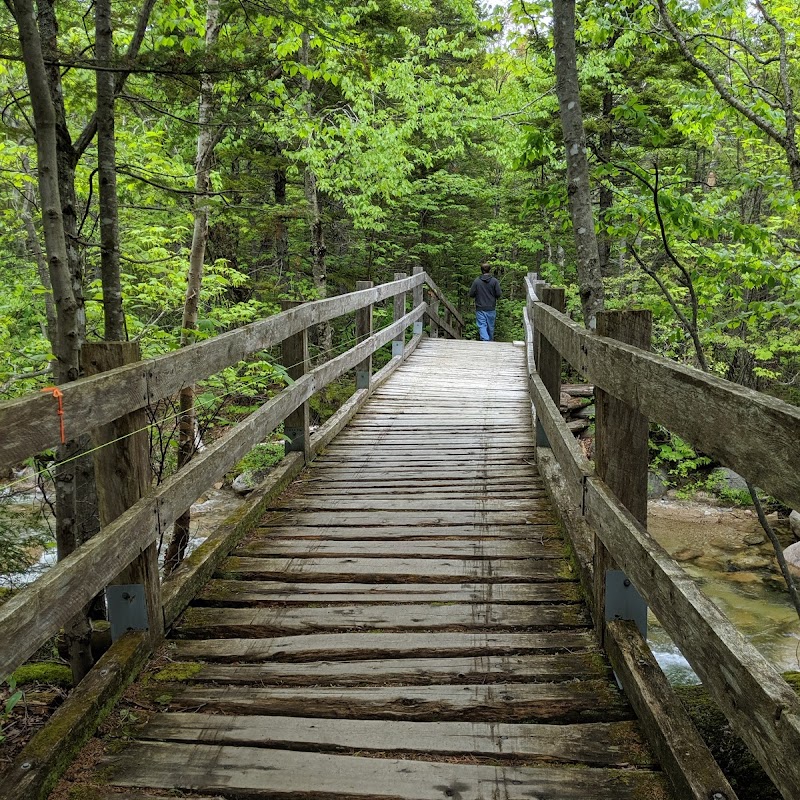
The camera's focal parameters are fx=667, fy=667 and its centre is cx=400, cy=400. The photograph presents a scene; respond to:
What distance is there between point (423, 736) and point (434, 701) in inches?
7.6

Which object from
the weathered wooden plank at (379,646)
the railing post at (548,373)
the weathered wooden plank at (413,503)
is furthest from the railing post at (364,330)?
the weathered wooden plank at (379,646)

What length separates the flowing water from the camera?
27.0ft

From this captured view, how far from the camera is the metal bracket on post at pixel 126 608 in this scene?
2.76m

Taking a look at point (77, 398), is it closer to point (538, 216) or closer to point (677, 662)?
point (677, 662)

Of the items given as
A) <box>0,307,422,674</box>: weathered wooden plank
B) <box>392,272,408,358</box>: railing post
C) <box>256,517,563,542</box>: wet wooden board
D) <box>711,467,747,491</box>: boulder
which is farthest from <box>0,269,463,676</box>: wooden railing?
<box>711,467,747,491</box>: boulder

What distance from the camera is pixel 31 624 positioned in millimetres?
1878

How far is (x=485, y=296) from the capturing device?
1622 cm

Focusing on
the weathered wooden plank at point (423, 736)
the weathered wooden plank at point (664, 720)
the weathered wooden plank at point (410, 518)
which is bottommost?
the weathered wooden plank at point (423, 736)

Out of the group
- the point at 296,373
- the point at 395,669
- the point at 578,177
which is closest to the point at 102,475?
the point at 395,669

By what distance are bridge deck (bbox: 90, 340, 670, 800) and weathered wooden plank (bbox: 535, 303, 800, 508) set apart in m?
1.11

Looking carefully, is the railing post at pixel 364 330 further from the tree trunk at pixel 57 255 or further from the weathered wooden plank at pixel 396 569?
the tree trunk at pixel 57 255

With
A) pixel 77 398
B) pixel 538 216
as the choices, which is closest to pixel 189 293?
pixel 77 398

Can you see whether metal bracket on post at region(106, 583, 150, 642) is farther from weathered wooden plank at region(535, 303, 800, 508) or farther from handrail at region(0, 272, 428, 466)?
weathered wooden plank at region(535, 303, 800, 508)

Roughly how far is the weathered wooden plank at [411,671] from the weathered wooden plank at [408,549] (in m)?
1.07
